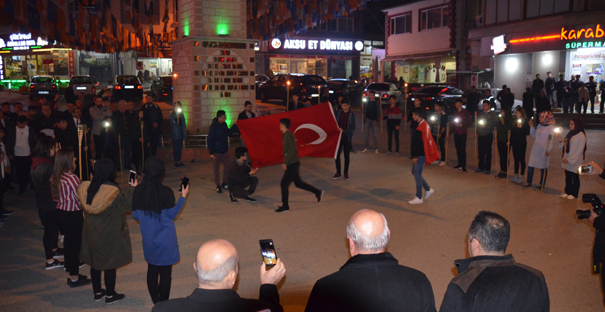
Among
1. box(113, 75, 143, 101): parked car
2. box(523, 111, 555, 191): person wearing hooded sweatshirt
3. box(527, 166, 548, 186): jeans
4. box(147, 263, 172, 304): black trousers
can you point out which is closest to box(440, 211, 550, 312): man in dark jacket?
box(147, 263, 172, 304): black trousers

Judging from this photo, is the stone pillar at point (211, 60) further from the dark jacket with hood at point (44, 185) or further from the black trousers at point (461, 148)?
the dark jacket with hood at point (44, 185)

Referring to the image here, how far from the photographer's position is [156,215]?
5324 mm

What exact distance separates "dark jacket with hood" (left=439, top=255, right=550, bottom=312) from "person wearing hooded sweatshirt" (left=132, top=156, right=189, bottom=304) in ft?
10.2

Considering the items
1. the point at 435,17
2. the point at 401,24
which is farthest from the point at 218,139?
the point at 401,24

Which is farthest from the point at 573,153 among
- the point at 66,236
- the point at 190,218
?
the point at 66,236

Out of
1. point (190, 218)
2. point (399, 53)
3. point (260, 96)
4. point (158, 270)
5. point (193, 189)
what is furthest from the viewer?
point (399, 53)

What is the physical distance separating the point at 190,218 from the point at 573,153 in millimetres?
7442

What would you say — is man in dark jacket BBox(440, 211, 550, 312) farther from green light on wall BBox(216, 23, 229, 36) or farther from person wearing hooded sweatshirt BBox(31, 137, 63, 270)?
green light on wall BBox(216, 23, 229, 36)

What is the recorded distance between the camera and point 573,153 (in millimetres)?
9914

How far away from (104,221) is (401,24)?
41.3m

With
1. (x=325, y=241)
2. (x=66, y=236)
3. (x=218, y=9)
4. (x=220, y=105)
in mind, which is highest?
(x=218, y=9)

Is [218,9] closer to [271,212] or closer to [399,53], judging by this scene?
[271,212]

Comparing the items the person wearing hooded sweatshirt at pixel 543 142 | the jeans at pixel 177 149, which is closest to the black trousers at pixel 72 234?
the jeans at pixel 177 149

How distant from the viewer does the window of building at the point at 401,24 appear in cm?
4250
